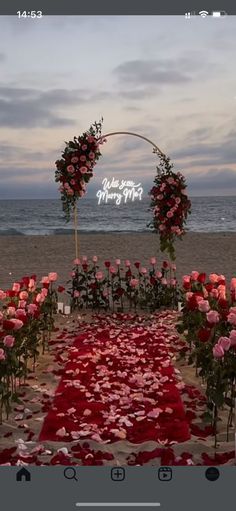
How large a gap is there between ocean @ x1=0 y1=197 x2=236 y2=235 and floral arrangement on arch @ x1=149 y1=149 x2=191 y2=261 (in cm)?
2255

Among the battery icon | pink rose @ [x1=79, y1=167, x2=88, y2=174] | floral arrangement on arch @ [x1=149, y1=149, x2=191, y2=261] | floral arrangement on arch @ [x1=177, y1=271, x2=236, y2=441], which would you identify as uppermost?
the battery icon

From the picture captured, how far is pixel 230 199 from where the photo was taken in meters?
55.0

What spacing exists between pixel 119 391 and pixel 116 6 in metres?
3.43

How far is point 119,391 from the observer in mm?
4730

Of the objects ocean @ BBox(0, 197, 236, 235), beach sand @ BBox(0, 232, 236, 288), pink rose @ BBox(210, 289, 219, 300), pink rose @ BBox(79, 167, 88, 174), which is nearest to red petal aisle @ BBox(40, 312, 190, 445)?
pink rose @ BBox(210, 289, 219, 300)

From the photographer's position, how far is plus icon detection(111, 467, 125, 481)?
1.61 m

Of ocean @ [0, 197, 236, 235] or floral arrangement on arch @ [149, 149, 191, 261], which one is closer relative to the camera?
floral arrangement on arch @ [149, 149, 191, 261]

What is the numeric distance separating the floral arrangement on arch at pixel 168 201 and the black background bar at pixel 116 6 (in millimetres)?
6623

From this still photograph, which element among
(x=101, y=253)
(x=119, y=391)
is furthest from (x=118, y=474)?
(x=101, y=253)

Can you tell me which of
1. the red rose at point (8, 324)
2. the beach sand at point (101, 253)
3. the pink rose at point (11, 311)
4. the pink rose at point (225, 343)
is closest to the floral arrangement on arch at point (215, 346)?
the pink rose at point (225, 343)

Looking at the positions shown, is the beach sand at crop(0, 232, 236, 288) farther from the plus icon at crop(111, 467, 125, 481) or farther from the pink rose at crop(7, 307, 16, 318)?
the plus icon at crop(111, 467, 125, 481)

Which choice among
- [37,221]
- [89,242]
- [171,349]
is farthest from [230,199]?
[171,349]

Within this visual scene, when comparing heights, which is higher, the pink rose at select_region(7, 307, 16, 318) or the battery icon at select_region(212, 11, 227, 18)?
the battery icon at select_region(212, 11, 227, 18)

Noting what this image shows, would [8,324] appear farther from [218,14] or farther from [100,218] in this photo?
[100,218]
